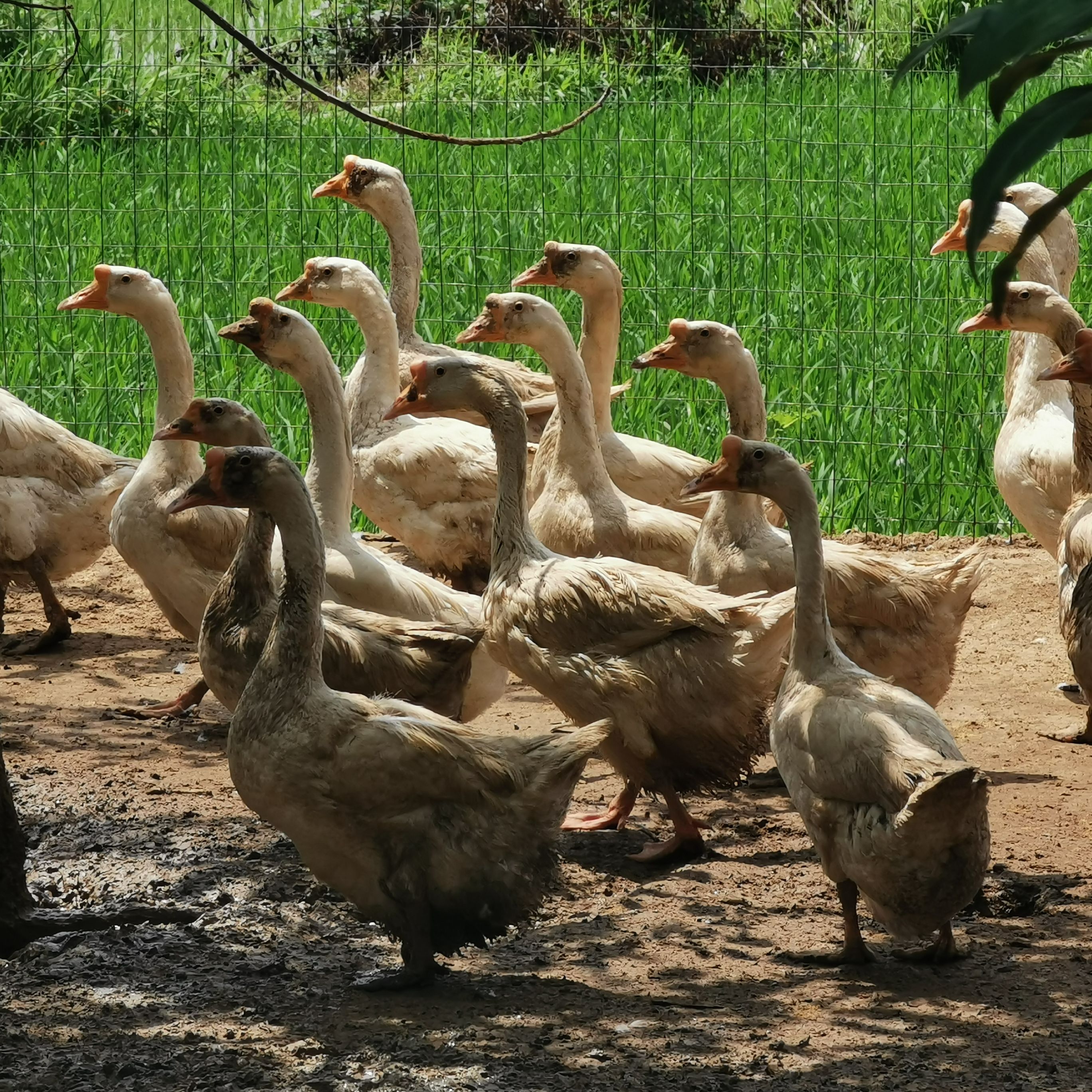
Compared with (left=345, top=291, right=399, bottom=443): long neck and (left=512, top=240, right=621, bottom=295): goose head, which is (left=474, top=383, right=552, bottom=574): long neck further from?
(left=345, top=291, right=399, bottom=443): long neck

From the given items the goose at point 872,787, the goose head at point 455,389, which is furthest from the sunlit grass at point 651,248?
the goose at point 872,787

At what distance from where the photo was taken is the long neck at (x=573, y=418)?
256 inches

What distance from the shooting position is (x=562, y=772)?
13.3ft

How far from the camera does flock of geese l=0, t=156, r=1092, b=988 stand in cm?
394

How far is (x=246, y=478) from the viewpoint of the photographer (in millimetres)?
4328

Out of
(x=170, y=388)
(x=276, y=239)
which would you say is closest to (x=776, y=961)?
(x=170, y=388)

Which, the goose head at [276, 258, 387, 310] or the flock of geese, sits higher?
the goose head at [276, 258, 387, 310]

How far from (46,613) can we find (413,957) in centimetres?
427

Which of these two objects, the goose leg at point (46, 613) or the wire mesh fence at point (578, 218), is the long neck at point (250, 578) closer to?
the goose leg at point (46, 613)

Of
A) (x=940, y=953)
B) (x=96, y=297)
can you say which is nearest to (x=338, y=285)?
(x=96, y=297)

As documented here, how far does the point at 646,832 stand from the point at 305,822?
6.16 ft

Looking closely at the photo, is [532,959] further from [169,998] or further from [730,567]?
[730,567]

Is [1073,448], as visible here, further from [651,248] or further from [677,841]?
[651,248]

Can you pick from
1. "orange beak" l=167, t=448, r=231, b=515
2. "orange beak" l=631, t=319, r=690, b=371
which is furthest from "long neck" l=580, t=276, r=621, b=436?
"orange beak" l=167, t=448, r=231, b=515
